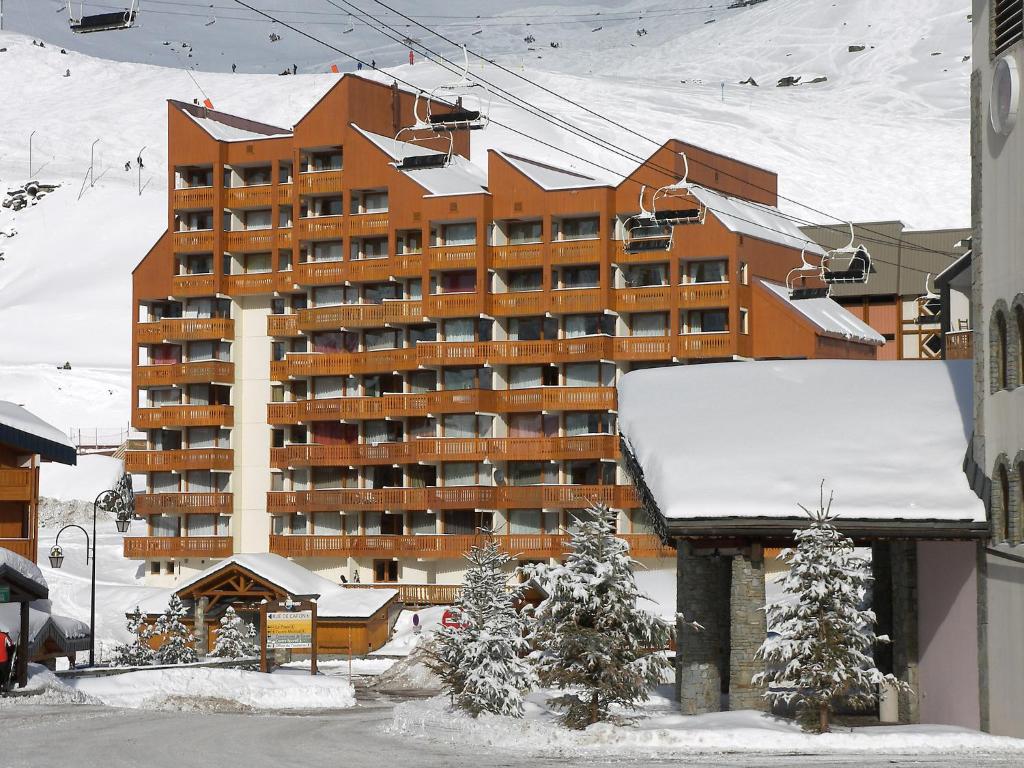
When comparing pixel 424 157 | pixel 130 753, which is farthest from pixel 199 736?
pixel 424 157

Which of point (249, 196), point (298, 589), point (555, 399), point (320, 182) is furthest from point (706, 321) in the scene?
point (249, 196)

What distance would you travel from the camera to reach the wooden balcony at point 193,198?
9644cm

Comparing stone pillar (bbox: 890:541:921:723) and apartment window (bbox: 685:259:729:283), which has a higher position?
apartment window (bbox: 685:259:729:283)

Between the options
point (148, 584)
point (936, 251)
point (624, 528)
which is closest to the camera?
point (624, 528)

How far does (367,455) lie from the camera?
92.4 metres

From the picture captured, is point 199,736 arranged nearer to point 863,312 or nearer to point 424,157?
point 424,157

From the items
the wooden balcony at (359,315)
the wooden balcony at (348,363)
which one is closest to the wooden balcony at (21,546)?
the wooden balcony at (348,363)

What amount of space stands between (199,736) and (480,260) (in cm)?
5453

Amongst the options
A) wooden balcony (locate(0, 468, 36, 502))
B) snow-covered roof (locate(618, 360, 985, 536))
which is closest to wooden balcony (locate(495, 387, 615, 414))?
wooden balcony (locate(0, 468, 36, 502))

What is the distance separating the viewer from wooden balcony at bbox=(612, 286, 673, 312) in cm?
8694

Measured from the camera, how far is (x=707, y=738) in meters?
33.8

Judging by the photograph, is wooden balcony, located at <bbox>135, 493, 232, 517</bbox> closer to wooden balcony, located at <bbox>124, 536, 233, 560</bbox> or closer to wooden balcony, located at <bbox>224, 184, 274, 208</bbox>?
wooden balcony, located at <bbox>124, 536, 233, 560</bbox>

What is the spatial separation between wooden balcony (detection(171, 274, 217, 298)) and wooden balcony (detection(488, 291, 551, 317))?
16.5 m

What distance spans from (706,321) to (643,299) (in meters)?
3.21
